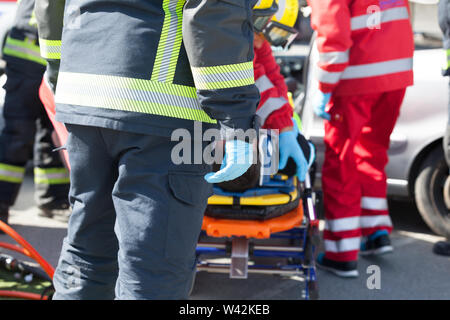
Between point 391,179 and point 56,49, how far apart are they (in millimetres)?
2610

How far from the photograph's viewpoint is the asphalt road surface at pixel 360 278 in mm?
3309

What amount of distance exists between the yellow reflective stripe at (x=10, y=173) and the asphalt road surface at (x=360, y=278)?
413 millimetres

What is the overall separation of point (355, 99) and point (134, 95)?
74.4 inches

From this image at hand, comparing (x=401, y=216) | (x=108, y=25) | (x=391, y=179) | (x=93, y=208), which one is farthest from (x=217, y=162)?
(x=401, y=216)

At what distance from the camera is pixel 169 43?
187 cm

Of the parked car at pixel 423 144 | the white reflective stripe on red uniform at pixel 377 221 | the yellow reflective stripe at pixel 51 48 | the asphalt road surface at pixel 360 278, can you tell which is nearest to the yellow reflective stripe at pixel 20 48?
the asphalt road surface at pixel 360 278

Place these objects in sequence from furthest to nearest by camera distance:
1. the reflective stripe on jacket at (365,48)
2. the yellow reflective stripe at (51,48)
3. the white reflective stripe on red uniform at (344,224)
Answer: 1. the white reflective stripe on red uniform at (344,224)
2. the reflective stripe on jacket at (365,48)
3. the yellow reflective stripe at (51,48)

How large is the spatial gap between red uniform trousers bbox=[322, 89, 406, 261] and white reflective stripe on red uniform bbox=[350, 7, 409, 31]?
41 centimetres

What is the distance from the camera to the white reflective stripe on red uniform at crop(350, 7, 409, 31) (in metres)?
A: 3.25

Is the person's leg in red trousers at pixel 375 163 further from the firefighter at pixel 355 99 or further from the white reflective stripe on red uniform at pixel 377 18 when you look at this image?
the white reflective stripe on red uniform at pixel 377 18

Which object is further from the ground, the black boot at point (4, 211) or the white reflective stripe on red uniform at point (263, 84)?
the white reflective stripe on red uniform at point (263, 84)

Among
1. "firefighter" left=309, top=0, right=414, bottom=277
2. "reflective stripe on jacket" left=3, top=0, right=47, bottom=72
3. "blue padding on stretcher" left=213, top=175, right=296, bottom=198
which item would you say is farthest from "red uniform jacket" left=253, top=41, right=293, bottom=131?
"reflective stripe on jacket" left=3, top=0, right=47, bottom=72

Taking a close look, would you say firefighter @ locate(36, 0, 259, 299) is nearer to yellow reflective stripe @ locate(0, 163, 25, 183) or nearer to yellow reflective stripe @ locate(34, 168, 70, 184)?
yellow reflective stripe @ locate(0, 163, 25, 183)
